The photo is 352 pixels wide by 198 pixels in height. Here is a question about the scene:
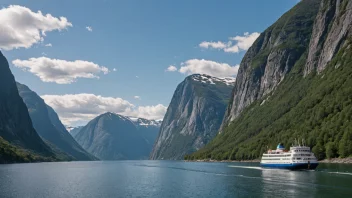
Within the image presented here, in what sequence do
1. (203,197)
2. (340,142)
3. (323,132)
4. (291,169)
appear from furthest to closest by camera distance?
(323,132)
(340,142)
(291,169)
(203,197)

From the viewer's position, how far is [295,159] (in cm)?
14875

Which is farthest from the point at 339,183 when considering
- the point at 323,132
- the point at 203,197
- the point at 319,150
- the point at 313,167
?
the point at 323,132

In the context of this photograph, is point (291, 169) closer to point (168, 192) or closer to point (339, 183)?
point (339, 183)

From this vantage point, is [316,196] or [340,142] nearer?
[316,196]

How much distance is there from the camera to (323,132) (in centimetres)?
18650

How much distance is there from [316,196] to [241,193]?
17.0m

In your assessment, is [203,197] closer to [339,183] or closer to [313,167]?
[339,183]

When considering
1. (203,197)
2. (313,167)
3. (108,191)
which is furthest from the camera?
(313,167)

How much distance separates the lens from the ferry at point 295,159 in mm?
143000

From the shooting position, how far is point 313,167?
141250 millimetres

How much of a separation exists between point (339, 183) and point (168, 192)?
42155 millimetres

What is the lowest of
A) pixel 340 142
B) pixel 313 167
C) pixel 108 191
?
pixel 108 191

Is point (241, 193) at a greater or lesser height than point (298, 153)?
lesser

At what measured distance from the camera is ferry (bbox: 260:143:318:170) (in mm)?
143000
